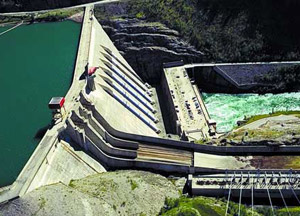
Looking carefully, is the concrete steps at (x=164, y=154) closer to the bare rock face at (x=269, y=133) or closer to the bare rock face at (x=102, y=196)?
the bare rock face at (x=102, y=196)

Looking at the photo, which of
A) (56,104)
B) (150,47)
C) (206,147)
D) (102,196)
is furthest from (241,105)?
(102,196)

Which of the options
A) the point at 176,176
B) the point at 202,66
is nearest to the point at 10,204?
the point at 176,176

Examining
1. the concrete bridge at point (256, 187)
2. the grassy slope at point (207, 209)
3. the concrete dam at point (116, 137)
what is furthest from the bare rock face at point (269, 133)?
the grassy slope at point (207, 209)

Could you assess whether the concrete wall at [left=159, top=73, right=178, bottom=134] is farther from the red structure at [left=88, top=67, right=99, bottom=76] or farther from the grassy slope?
the grassy slope

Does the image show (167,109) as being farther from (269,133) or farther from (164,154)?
(269,133)

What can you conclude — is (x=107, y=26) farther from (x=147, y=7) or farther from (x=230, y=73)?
(x=230, y=73)
